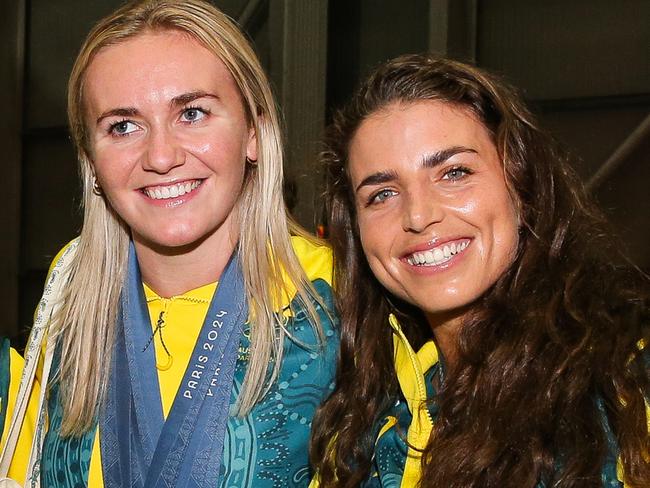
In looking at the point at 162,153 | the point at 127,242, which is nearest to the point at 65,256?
the point at 127,242

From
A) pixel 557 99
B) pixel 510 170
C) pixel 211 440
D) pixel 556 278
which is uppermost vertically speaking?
pixel 557 99

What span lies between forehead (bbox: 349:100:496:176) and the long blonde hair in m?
0.27

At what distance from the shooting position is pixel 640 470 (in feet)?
5.22

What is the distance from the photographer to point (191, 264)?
6.87 ft

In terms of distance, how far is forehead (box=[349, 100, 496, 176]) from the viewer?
1.86 metres

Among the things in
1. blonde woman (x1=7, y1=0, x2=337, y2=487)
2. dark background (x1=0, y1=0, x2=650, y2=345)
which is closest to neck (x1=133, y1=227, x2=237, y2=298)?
blonde woman (x1=7, y1=0, x2=337, y2=487)

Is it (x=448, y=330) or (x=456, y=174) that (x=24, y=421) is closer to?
(x=448, y=330)

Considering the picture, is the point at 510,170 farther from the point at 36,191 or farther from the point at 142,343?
the point at 36,191

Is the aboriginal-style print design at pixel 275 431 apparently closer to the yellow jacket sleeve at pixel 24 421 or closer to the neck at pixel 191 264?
the yellow jacket sleeve at pixel 24 421

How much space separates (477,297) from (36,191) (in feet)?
17.1

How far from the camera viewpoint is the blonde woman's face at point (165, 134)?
1944mm

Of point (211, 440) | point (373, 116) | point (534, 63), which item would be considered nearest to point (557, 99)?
point (534, 63)

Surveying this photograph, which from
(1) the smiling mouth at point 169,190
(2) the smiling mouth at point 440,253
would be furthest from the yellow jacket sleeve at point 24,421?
(2) the smiling mouth at point 440,253

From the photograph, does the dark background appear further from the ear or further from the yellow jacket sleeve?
the yellow jacket sleeve
